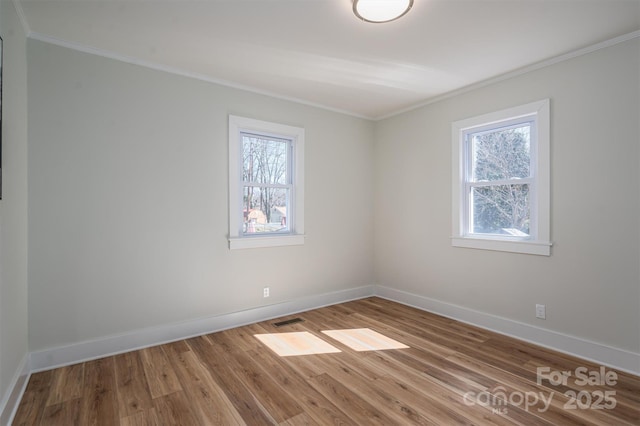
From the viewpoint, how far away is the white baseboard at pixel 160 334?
2.64 metres

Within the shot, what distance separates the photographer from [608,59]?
2691 mm

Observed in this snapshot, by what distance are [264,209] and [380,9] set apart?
8.09 ft

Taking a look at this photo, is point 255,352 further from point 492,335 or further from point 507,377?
point 492,335

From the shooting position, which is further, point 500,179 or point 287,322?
point 287,322

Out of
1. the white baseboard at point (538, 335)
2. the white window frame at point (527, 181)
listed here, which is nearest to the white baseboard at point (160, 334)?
the white baseboard at point (538, 335)

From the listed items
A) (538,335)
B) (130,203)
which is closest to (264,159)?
(130,203)

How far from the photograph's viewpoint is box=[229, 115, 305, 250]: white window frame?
356 cm

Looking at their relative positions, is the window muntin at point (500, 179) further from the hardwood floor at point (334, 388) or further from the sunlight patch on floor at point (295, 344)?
the sunlight patch on floor at point (295, 344)

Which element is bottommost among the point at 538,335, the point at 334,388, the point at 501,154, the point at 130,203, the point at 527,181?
the point at 334,388

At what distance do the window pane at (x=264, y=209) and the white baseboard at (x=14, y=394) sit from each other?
2.12m

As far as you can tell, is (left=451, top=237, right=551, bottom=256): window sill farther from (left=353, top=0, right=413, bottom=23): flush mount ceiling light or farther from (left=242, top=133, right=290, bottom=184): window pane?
(left=353, top=0, right=413, bottom=23): flush mount ceiling light

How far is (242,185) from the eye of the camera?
3691 millimetres

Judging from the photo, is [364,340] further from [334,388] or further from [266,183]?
[266,183]

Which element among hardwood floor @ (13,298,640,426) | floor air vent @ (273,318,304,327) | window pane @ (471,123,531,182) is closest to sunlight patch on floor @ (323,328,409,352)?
hardwood floor @ (13,298,640,426)
